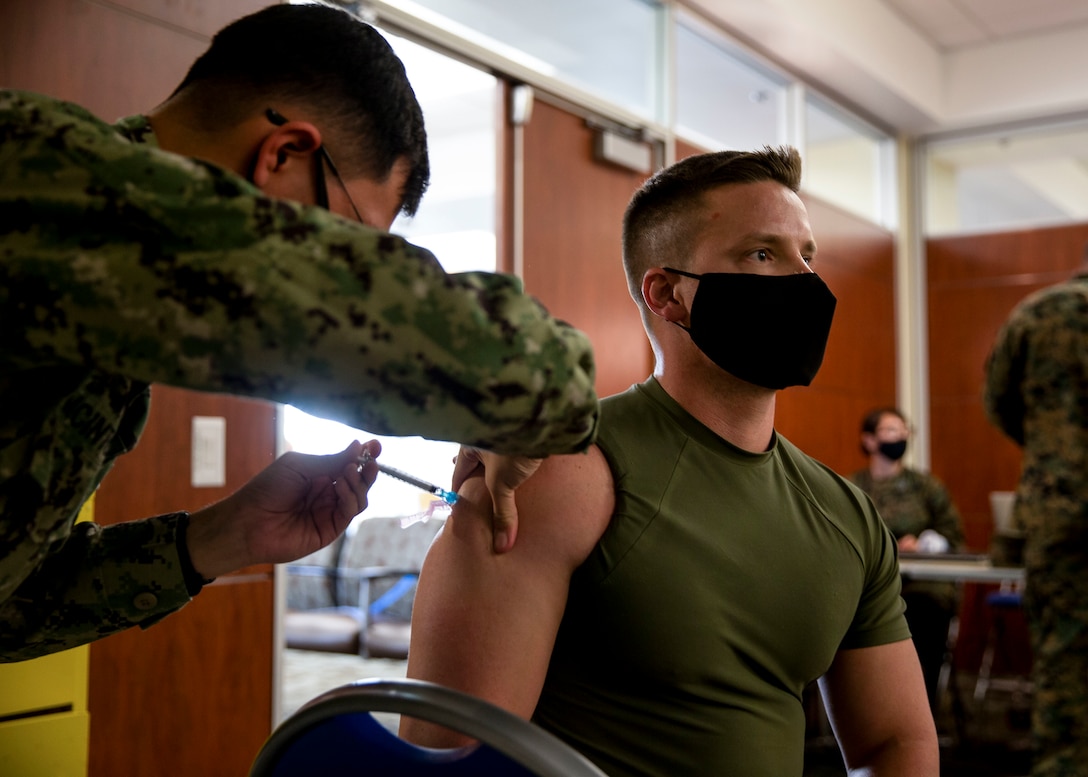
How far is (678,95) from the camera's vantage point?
5.19m

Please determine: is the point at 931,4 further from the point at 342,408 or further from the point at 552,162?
the point at 342,408

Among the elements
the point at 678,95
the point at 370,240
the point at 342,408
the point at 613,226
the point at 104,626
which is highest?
the point at 678,95

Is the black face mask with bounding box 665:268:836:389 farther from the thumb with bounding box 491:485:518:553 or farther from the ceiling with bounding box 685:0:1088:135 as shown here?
the ceiling with bounding box 685:0:1088:135

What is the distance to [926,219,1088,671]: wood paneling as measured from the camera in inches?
240

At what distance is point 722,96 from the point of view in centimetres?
542

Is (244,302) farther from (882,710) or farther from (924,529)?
(924,529)

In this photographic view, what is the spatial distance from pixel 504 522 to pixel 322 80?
484 millimetres

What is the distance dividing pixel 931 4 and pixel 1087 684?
3.97 metres

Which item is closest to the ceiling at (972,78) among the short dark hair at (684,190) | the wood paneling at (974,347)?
the wood paneling at (974,347)

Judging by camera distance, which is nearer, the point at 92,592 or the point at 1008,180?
the point at 92,592

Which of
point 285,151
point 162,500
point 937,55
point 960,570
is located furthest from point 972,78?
point 285,151

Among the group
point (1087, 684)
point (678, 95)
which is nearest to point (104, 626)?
point (1087, 684)

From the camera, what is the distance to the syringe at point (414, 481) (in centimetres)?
97

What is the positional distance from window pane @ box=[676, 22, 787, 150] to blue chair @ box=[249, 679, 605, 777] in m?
4.35
